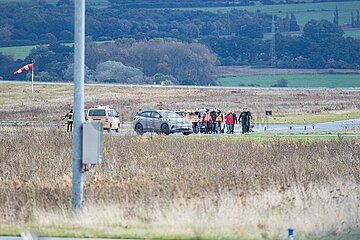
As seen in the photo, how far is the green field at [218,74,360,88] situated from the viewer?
468 ft

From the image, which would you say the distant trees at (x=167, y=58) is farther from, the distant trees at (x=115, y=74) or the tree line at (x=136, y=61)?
the distant trees at (x=115, y=74)

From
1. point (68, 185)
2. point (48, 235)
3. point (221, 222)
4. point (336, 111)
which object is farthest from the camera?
point (336, 111)

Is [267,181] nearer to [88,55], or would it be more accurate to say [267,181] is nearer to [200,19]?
[88,55]

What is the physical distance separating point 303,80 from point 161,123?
9468cm

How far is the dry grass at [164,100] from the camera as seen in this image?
285 feet

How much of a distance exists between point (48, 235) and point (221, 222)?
11.2 feet

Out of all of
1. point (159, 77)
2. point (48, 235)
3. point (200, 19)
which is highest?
point (200, 19)

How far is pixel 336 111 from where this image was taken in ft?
286

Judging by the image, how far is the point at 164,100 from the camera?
3875 inches

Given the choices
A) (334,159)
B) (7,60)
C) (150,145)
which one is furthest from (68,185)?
(7,60)

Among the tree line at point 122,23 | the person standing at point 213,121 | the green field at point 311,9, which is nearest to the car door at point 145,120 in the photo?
the person standing at point 213,121

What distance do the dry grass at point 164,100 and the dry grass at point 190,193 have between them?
46725 millimetres

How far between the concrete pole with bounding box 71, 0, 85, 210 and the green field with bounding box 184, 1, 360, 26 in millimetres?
155926

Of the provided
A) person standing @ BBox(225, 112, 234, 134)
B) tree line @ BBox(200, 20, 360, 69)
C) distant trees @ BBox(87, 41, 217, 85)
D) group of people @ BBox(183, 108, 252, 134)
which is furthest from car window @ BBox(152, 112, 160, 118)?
tree line @ BBox(200, 20, 360, 69)
